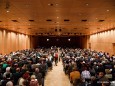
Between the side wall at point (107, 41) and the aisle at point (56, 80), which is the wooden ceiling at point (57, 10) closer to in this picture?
the aisle at point (56, 80)

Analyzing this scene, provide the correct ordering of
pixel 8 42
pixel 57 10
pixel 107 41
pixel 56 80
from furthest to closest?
pixel 107 41 < pixel 8 42 < pixel 56 80 < pixel 57 10

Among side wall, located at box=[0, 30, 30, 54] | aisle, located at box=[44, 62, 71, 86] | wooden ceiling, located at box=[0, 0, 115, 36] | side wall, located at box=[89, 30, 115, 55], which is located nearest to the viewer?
wooden ceiling, located at box=[0, 0, 115, 36]

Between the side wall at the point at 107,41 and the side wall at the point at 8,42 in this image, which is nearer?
the side wall at the point at 8,42

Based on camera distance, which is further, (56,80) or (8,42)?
(8,42)

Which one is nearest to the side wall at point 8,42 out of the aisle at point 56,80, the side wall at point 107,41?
the aisle at point 56,80

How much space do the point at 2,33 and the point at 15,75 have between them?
1868cm

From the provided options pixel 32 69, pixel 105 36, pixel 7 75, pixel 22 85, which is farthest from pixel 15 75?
pixel 105 36

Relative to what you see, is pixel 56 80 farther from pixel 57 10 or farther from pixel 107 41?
pixel 107 41

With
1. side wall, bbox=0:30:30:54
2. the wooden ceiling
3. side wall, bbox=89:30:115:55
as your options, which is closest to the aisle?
the wooden ceiling

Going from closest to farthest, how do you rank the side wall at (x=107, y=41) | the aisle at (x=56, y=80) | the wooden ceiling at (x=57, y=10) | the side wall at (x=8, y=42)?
the wooden ceiling at (x=57, y=10) < the aisle at (x=56, y=80) < the side wall at (x=8, y=42) < the side wall at (x=107, y=41)

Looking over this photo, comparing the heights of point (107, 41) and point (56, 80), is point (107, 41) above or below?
above

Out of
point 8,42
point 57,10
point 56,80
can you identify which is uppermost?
point 57,10

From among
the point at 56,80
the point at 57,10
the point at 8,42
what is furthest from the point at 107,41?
the point at 57,10

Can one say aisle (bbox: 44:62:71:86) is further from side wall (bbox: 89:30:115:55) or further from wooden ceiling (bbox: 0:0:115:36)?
side wall (bbox: 89:30:115:55)
